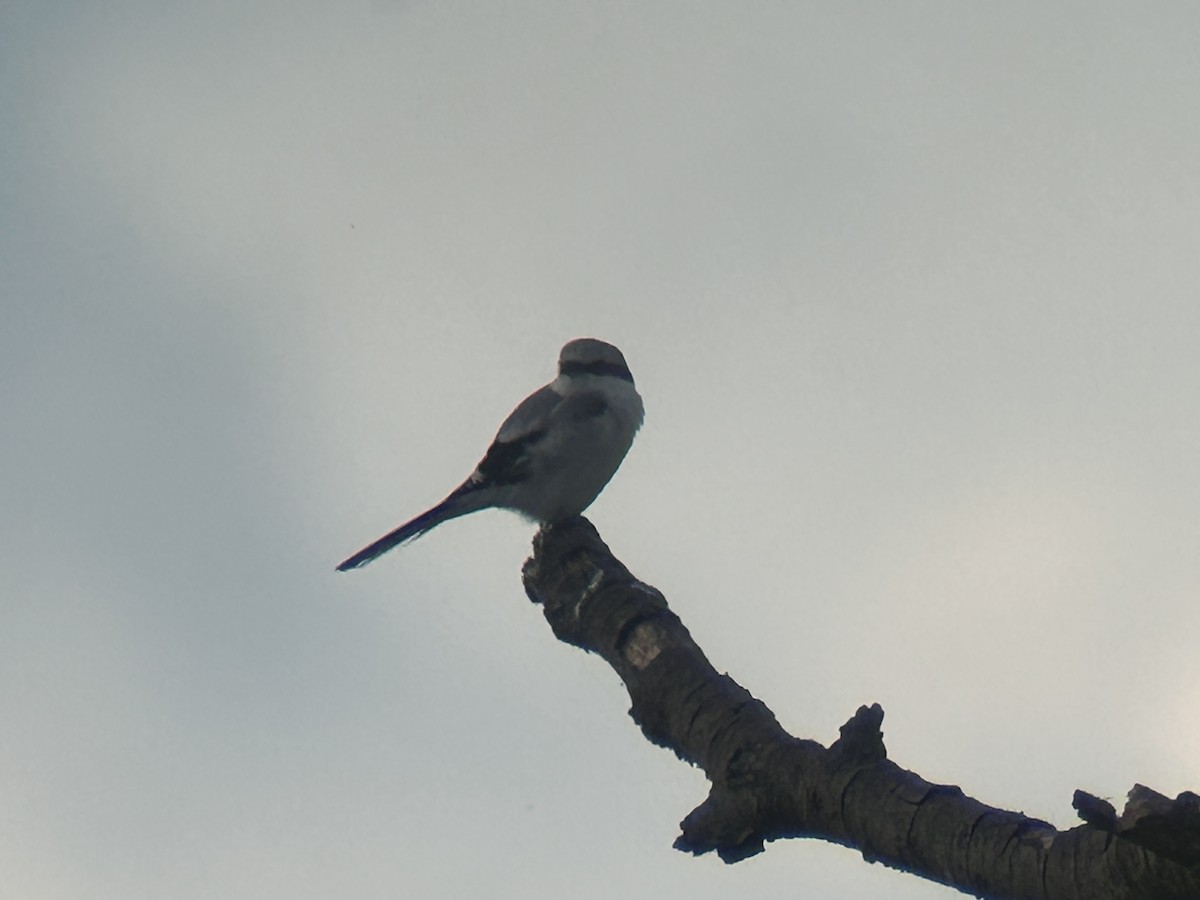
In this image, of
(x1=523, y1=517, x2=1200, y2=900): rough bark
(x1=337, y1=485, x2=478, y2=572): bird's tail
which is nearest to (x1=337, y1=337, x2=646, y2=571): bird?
(x1=337, y1=485, x2=478, y2=572): bird's tail

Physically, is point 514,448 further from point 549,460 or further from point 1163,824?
point 1163,824

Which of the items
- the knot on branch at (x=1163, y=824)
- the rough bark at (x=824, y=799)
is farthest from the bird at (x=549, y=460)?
the knot on branch at (x=1163, y=824)

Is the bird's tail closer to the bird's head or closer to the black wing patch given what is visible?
the black wing patch

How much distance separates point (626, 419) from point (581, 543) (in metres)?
3.39

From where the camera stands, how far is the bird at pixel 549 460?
8.05 metres

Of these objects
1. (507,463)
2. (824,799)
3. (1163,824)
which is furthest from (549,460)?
(1163,824)

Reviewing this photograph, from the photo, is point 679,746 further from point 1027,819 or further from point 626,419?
point 626,419

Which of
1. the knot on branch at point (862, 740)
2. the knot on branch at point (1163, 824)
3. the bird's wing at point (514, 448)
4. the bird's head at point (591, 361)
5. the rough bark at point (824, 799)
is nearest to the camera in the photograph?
the knot on branch at point (1163, 824)

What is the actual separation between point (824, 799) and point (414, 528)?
5.17 metres

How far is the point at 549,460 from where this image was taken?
8078 millimetres

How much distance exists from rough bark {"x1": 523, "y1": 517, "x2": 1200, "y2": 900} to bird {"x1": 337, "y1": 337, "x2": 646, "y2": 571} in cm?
281

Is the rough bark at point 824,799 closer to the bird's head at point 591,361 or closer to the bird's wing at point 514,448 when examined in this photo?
the bird's wing at point 514,448

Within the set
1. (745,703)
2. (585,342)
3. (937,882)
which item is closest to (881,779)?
(937,882)

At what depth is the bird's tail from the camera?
8.05 m
